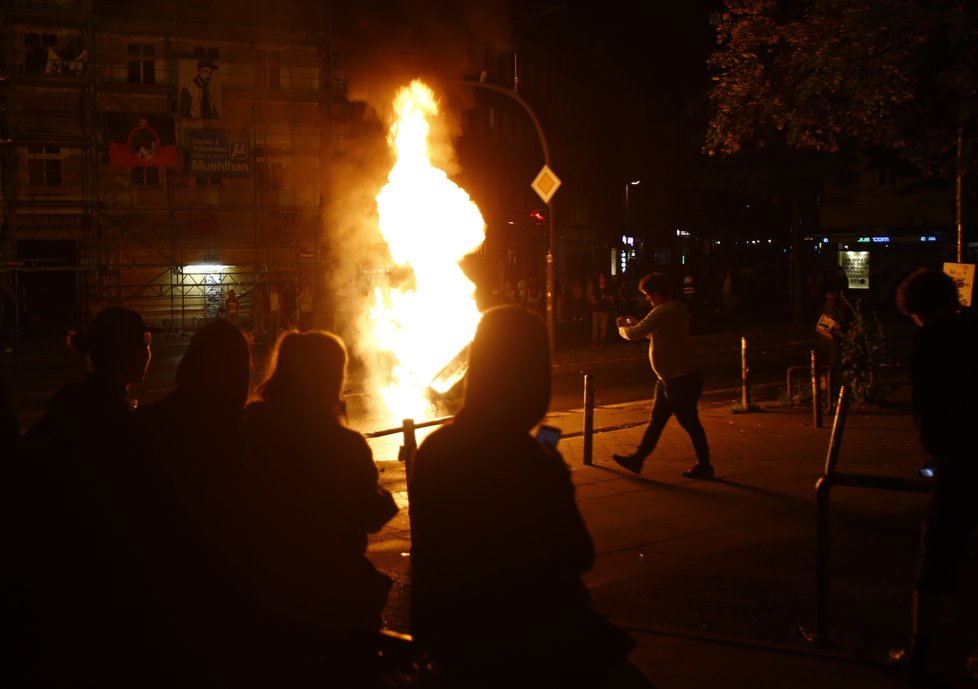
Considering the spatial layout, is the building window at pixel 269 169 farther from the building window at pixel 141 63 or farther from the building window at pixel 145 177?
the building window at pixel 141 63

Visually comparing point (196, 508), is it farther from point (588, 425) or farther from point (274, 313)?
point (274, 313)

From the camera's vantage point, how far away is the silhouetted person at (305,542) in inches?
125

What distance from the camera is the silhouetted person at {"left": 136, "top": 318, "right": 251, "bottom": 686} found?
312 cm

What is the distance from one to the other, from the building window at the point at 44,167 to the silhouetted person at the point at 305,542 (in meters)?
34.2

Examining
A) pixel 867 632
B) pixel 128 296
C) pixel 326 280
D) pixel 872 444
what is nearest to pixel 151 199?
pixel 128 296

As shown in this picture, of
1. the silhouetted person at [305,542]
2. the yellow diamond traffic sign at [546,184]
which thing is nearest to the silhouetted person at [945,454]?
the silhouetted person at [305,542]

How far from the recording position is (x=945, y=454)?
468 centimetres

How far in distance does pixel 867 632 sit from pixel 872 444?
19.9 feet

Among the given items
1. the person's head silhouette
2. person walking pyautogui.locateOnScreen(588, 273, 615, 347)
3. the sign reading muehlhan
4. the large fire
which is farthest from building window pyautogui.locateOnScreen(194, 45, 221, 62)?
the person's head silhouette

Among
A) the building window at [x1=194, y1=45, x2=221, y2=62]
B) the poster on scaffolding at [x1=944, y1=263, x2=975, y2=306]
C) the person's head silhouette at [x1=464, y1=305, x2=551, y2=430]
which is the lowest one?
the person's head silhouette at [x1=464, y1=305, x2=551, y2=430]

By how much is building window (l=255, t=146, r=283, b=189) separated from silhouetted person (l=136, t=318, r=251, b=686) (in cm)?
3456

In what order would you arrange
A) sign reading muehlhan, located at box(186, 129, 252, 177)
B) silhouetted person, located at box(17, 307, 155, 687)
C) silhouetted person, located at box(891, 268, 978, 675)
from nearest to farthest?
silhouetted person, located at box(17, 307, 155, 687), silhouetted person, located at box(891, 268, 978, 675), sign reading muehlhan, located at box(186, 129, 252, 177)

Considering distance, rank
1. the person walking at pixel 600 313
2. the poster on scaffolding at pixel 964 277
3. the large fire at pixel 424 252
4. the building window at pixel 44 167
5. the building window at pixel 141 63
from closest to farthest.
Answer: the poster on scaffolding at pixel 964 277 < the large fire at pixel 424 252 < the person walking at pixel 600 313 < the building window at pixel 44 167 < the building window at pixel 141 63

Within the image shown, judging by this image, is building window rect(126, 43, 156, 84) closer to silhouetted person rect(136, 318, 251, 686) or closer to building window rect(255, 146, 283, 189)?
building window rect(255, 146, 283, 189)
